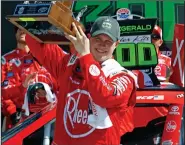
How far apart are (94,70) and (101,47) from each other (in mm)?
252

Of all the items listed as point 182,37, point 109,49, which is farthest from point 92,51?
point 182,37

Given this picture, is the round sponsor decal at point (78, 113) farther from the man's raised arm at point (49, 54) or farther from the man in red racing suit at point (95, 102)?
the man's raised arm at point (49, 54)

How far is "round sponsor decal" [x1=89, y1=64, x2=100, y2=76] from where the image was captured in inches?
113

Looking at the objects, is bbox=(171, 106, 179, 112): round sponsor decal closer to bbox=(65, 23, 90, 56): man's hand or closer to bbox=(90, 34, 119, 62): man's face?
bbox=(90, 34, 119, 62): man's face

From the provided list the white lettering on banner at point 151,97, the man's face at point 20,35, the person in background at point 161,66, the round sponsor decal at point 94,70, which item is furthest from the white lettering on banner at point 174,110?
the man's face at point 20,35

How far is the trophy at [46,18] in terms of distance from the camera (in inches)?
112

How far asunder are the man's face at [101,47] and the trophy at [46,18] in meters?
0.15

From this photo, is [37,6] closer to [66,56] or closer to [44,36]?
[44,36]

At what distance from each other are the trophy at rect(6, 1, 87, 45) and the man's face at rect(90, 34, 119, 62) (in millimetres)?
152

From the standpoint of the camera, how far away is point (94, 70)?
2.88 meters

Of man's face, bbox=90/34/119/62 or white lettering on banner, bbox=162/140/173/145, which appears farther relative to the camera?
white lettering on banner, bbox=162/140/173/145

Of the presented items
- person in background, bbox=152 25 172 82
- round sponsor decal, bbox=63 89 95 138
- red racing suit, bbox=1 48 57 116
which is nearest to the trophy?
round sponsor decal, bbox=63 89 95 138

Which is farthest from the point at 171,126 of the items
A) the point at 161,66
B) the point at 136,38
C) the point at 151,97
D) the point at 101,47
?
the point at 101,47

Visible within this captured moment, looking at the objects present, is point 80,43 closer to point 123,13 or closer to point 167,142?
point 167,142
